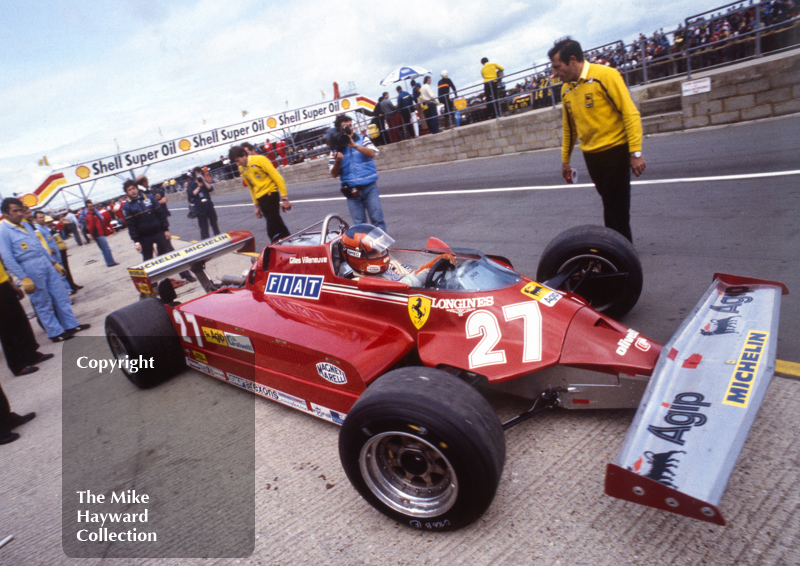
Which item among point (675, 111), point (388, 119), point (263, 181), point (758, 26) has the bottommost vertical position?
point (675, 111)

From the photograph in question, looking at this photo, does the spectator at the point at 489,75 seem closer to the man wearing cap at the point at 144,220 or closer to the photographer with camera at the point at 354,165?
the photographer with camera at the point at 354,165

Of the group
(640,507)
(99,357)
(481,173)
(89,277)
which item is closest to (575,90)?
(640,507)

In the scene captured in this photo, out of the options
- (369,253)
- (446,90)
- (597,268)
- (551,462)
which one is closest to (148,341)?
(369,253)

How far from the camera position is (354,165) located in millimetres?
6551

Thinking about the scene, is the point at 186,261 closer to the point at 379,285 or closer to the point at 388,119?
the point at 379,285

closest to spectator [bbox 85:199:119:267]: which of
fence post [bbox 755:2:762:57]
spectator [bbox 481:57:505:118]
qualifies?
spectator [bbox 481:57:505:118]

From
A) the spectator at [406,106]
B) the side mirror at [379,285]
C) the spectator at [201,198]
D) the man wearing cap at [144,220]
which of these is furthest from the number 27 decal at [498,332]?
the spectator at [406,106]

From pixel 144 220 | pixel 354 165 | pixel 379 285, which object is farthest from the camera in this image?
pixel 144 220

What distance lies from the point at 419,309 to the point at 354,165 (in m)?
3.85

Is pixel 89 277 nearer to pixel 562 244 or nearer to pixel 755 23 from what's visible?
pixel 562 244

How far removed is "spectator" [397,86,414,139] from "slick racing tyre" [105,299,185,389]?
13566 mm

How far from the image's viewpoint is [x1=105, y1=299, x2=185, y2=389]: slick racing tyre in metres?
4.48

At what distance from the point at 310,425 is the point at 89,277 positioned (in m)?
11.4

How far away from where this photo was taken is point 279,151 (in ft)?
95.1
